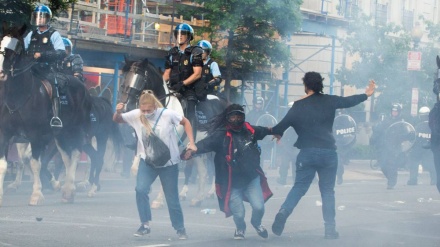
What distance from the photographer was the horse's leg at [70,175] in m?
16.1

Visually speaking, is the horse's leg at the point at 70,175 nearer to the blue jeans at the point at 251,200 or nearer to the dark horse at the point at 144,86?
the dark horse at the point at 144,86

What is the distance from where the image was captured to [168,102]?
15.6 meters

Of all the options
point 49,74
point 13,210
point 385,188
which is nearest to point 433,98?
point 385,188

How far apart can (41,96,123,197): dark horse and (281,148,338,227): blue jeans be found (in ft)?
18.6

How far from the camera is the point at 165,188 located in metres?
12.4

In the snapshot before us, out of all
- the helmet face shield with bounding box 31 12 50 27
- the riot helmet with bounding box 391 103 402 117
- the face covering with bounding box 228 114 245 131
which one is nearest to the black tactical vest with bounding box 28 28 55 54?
the helmet face shield with bounding box 31 12 50 27

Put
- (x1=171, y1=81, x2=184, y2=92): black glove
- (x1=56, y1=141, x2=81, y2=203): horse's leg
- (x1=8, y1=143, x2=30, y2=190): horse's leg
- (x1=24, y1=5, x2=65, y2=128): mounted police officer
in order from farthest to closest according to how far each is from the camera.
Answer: (x1=8, y1=143, x2=30, y2=190): horse's leg
(x1=171, y1=81, x2=184, y2=92): black glove
(x1=56, y1=141, x2=81, y2=203): horse's leg
(x1=24, y1=5, x2=65, y2=128): mounted police officer

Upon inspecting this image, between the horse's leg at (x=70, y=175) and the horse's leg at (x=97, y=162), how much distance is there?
0.86 meters

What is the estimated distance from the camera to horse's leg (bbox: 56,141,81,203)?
1614cm

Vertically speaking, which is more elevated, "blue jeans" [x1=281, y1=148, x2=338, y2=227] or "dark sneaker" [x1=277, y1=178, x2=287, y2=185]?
"blue jeans" [x1=281, y1=148, x2=338, y2=227]

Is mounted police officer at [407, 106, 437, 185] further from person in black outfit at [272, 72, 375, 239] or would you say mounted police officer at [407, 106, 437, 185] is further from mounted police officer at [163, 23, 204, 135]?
person in black outfit at [272, 72, 375, 239]

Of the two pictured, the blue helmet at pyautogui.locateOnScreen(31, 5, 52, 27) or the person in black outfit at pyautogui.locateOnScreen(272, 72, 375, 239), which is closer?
the person in black outfit at pyautogui.locateOnScreen(272, 72, 375, 239)

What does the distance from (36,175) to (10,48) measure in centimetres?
188

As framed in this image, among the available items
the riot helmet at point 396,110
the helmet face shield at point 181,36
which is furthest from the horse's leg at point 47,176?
the riot helmet at point 396,110
